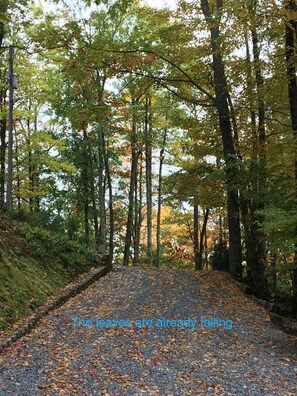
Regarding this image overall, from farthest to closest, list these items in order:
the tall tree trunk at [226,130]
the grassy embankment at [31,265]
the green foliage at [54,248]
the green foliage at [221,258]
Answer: the green foliage at [221,258], the tall tree trunk at [226,130], the green foliage at [54,248], the grassy embankment at [31,265]

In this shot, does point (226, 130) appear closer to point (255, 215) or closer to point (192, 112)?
point (255, 215)

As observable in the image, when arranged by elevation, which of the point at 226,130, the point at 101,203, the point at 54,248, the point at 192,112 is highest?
the point at 192,112

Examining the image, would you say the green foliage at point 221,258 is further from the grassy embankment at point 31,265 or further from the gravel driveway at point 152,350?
the grassy embankment at point 31,265

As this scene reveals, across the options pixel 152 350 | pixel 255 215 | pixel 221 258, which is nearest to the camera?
pixel 152 350

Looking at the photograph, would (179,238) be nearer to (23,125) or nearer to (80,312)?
(23,125)

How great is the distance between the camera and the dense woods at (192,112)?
21.0 ft

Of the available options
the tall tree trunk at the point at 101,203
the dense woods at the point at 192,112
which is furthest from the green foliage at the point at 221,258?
the tall tree trunk at the point at 101,203

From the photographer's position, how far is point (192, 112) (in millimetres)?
13062

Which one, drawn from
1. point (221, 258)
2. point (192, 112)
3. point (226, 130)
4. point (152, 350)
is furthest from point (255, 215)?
point (192, 112)

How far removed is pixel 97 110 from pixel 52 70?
7311 millimetres

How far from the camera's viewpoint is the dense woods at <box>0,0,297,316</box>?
6398mm

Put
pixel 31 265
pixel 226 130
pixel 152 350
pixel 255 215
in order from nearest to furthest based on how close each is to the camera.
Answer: pixel 152 350 → pixel 31 265 → pixel 255 215 → pixel 226 130

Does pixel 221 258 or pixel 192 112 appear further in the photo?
pixel 192 112

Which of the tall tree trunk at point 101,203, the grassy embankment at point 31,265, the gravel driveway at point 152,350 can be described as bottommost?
the gravel driveway at point 152,350
